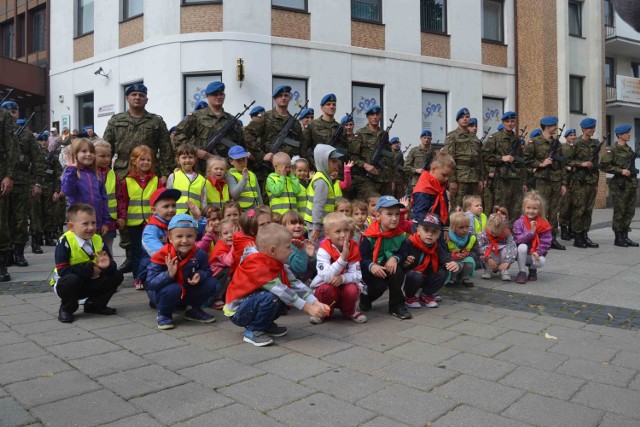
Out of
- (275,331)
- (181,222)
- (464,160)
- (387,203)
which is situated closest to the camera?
(275,331)

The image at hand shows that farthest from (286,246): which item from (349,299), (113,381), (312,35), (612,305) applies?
(312,35)

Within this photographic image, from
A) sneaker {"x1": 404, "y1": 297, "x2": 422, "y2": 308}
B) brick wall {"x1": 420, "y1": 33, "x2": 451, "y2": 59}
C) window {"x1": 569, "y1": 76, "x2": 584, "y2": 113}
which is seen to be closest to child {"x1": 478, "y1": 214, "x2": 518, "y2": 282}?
sneaker {"x1": 404, "y1": 297, "x2": 422, "y2": 308}

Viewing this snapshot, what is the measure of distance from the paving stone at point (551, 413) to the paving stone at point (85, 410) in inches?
78.4

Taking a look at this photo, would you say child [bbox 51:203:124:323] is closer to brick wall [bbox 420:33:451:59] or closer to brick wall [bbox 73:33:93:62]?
brick wall [bbox 73:33:93:62]

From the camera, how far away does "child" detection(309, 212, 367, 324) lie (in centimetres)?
487

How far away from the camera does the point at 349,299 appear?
4.93 metres

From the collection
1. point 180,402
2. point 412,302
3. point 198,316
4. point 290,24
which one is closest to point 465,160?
point 412,302

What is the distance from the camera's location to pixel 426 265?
553 centimetres

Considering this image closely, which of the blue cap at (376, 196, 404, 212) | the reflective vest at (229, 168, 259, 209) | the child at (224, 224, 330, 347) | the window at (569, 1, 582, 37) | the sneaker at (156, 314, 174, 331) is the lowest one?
the sneaker at (156, 314, 174, 331)

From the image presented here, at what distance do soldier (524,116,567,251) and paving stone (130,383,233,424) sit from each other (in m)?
8.81

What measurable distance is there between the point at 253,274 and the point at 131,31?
47.7 ft

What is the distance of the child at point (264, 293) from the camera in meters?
4.29

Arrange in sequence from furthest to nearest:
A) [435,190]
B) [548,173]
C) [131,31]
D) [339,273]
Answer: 1. [131,31]
2. [548,173]
3. [435,190]
4. [339,273]

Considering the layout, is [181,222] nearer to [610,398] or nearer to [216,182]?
[216,182]
